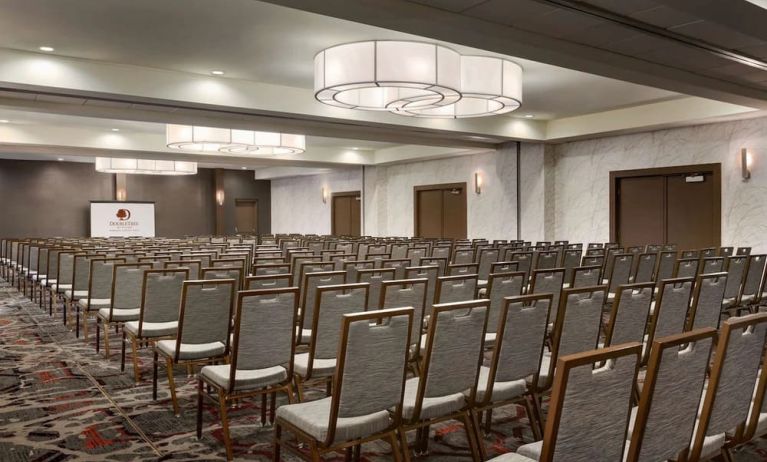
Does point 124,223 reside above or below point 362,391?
above

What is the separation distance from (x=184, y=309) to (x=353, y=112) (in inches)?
297

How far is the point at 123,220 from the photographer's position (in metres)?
22.4

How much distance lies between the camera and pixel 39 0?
6.36 meters

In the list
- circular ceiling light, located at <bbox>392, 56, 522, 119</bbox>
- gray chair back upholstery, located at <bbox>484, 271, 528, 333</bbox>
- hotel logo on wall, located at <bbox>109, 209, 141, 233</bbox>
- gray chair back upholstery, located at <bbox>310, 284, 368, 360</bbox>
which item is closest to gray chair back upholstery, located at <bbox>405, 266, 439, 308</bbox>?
gray chair back upholstery, located at <bbox>484, 271, 528, 333</bbox>

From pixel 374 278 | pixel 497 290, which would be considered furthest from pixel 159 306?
pixel 497 290

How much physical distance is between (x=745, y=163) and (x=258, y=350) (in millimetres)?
10596

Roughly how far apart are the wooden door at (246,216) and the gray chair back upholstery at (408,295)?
24047mm

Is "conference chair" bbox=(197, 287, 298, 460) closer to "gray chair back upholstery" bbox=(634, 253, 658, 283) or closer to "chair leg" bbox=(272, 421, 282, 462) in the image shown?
"chair leg" bbox=(272, 421, 282, 462)

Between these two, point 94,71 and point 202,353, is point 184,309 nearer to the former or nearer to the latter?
point 202,353

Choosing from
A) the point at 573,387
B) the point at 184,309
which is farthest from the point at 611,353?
the point at 184,309

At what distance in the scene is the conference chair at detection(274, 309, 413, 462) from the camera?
249cm

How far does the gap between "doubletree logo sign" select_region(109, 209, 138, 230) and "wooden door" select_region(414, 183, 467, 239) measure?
10.8 metres

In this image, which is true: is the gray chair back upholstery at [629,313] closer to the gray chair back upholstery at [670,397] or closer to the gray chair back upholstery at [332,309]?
the gray chair back upholstery at [670,397]

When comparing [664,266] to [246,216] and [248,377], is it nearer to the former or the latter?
[248,377]
